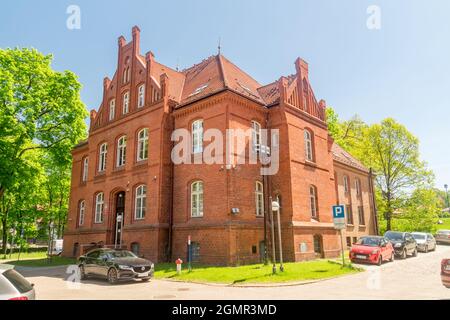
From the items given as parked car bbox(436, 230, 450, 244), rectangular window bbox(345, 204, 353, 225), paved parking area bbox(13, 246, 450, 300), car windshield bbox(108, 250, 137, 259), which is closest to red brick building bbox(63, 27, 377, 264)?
car windshield bbox(108, 250, 137, 259)

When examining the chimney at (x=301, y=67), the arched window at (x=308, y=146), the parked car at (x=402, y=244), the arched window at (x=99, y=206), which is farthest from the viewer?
the arched window at (x=99, y=206)

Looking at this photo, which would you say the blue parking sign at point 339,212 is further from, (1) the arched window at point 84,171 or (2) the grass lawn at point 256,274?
(1) the arched window at point 84,171

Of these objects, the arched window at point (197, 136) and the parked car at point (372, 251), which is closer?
the parked car at point (372, 251)

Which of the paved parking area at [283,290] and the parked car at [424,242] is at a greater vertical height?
the parked car at [424,242]

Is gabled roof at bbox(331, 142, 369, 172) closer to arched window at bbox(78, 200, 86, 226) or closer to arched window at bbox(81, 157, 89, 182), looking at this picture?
arched window at bbox(81, 157, 89, 182)

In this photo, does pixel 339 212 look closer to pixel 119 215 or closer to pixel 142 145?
pixel 142 145

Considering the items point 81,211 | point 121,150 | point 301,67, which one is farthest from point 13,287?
point 81,211

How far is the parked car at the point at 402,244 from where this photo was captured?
2091cm

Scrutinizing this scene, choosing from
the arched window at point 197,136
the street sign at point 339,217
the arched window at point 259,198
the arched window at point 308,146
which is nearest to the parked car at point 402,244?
the arched window at point 308,146

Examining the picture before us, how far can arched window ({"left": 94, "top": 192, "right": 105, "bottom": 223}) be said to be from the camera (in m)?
24.7

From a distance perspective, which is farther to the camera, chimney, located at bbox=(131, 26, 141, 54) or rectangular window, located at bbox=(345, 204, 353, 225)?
rectangular window, located at bbox=(345, 204, 353, 225)

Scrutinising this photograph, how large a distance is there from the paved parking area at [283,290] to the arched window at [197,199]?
541cm

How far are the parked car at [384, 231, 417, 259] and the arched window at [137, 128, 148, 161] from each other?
56.1 feet
